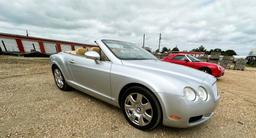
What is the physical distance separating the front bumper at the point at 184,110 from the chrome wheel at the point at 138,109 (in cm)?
26

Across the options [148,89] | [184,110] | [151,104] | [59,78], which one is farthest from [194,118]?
[59,78]

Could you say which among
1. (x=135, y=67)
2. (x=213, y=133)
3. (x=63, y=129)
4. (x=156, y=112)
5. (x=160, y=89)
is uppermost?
(x=135, y=67)

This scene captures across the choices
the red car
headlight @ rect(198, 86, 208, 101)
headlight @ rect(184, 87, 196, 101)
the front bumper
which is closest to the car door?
the front bumper

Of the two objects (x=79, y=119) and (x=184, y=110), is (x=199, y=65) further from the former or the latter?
(x=79, y=119)

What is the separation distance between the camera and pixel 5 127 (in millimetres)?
2143

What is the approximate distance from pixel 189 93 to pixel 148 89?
0.53 meters

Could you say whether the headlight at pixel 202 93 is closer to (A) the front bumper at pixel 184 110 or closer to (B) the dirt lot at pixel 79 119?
(A) the front bumper at pixel 184 110

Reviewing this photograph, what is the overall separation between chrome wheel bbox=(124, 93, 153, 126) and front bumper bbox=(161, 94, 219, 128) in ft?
0.85

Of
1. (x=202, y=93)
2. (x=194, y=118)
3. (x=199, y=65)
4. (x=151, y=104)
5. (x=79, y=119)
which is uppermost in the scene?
(x=202, y=93)

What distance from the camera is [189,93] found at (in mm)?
1839

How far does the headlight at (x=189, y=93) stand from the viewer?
1.81 meters

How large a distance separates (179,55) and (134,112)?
6378mm

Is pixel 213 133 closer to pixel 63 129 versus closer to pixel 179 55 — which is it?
pixel 63 129

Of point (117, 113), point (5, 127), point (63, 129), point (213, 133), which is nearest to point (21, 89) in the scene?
point (5, 127)
